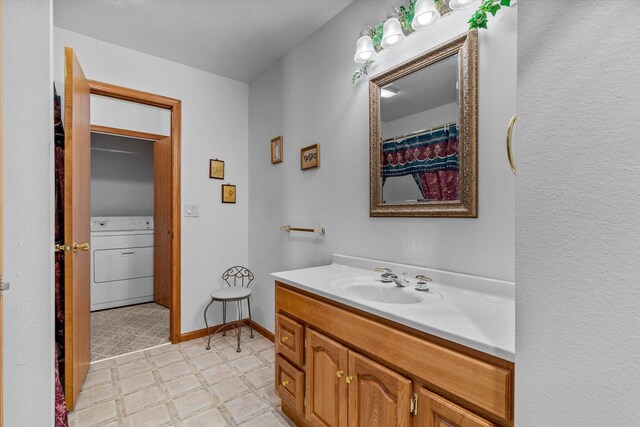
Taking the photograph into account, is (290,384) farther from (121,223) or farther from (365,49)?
(121,223)

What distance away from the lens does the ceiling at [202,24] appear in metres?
1.90

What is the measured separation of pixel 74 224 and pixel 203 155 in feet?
4.14

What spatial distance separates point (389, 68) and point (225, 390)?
7.26ft

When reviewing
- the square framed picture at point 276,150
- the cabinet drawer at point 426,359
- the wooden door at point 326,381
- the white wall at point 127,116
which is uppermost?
the white wall at point 127,116

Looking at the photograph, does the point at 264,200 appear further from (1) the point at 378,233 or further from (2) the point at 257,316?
(1) the point at 378,233

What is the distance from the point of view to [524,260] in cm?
65

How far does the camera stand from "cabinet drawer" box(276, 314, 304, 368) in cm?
146

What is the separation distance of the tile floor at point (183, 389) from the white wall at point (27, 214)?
0.72 m

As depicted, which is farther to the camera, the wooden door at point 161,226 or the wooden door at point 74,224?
the wooden door at point 161,226

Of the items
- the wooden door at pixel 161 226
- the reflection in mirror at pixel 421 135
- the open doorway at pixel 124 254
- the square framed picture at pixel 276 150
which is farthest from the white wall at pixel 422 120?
the open doorway at pixel 124 254

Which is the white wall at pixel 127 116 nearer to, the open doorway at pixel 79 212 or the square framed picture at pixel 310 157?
the open doorway at pixel 79 212

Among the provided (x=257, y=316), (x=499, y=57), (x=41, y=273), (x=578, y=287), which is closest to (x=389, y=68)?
(x=499, y=57)

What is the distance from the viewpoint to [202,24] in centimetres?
209

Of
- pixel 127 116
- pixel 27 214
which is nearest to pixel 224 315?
pixel 27 214
